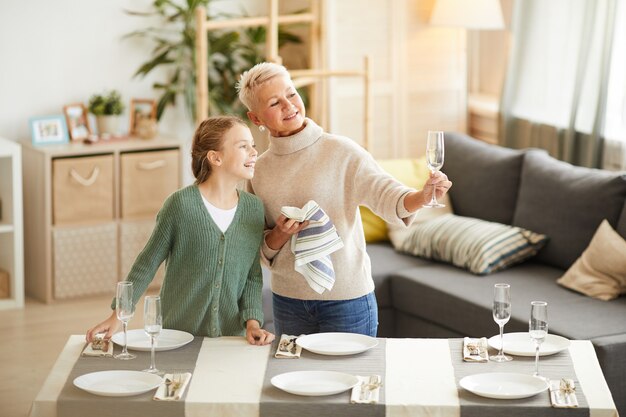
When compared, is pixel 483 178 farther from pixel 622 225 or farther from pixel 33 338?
pixel 33 338

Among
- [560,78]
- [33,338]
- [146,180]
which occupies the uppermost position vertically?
[560,78]

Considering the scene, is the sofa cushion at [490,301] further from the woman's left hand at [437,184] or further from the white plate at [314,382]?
the white plate at [314,382]

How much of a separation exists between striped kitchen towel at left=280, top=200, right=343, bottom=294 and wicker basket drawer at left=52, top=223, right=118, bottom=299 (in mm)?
2702

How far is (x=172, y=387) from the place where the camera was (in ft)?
7.96

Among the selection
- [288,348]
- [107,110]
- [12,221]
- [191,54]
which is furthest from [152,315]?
[191,54]

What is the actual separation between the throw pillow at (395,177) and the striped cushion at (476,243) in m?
0.27

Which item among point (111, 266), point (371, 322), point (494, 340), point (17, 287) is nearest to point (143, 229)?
point (111, 266)

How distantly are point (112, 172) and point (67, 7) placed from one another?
34.1 inches

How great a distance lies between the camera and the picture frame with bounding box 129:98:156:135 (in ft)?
18.1

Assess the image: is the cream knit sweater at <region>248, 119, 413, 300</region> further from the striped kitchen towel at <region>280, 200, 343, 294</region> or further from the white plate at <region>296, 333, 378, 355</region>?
the white plate at <region>296, 333, 378, 355</region>

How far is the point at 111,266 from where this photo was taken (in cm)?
540

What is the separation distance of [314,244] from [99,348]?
0.59 metres

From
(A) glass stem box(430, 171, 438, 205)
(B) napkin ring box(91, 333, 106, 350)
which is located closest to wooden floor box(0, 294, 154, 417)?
(B) napkin ring box(91, 333, 106, 350)

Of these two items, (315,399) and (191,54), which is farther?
(191,54)
